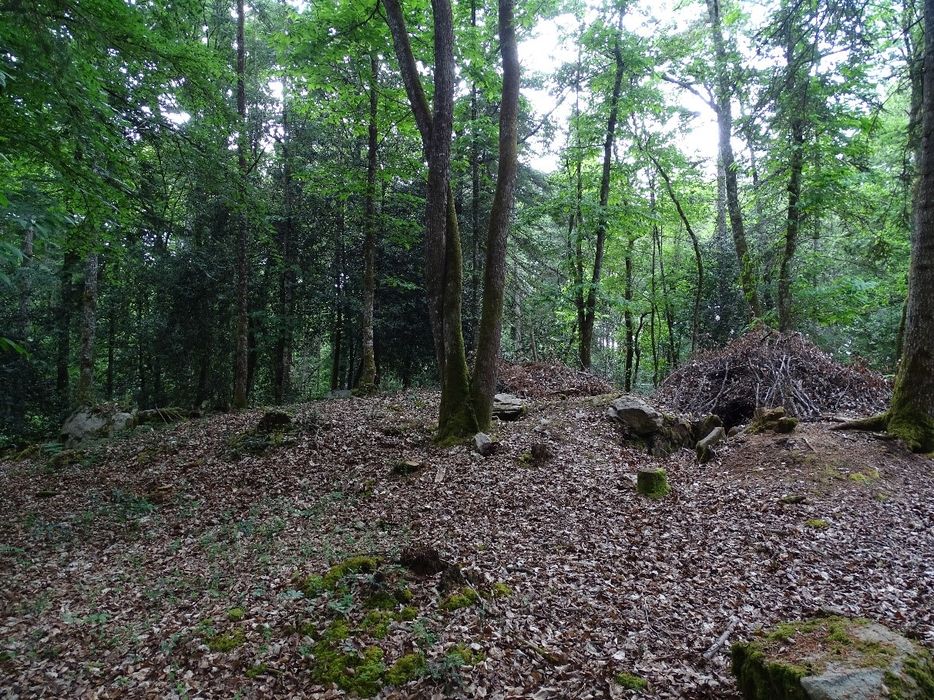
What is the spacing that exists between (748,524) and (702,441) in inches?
108

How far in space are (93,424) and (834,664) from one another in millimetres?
13482

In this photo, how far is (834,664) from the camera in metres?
2.60

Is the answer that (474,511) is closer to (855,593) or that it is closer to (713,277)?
(855,593)

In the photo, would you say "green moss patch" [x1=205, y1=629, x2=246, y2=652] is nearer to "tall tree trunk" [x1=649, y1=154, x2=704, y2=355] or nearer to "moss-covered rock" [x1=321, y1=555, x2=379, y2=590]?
"moss-covered rock" [x1=321, y1=555, x2=379, y2=590]

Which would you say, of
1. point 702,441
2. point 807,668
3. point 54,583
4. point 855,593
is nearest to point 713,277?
point 702,441

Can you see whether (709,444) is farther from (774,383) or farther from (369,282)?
(369,282)

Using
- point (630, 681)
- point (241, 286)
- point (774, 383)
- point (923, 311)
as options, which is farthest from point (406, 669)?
point (241, 286)

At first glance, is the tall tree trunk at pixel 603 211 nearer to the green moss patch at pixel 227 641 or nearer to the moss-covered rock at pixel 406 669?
Result: the moss-covered rock at pixel 406 669

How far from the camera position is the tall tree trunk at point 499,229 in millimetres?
7734

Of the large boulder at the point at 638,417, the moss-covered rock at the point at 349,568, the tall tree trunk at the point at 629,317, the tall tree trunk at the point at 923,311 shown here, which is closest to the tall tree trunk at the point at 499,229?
the large boulder at the point at 638,417

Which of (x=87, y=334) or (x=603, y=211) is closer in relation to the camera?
(x=87, y=334)

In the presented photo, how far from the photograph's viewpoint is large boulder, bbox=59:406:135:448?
36.8ft

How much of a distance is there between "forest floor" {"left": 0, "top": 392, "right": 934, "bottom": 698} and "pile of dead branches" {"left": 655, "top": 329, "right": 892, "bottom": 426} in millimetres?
1775

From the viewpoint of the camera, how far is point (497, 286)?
7930 mm
